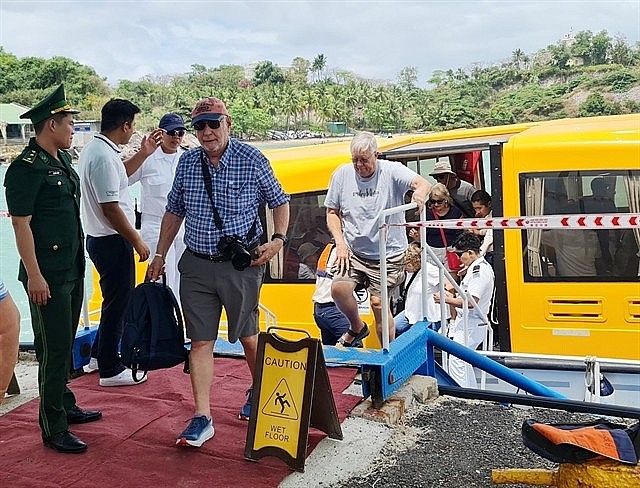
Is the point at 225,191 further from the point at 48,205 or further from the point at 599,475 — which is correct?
the point at 599,475

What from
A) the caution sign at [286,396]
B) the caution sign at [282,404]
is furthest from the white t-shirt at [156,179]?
the caution sign at [282,404]

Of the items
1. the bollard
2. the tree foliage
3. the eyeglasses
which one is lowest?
the bollard

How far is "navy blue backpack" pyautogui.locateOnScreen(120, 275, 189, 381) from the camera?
3.76m

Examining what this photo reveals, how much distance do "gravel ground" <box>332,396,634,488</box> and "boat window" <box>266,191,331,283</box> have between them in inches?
92.8

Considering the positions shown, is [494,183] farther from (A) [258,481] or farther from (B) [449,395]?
(A) [258,481]

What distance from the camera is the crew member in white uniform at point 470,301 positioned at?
232 inches

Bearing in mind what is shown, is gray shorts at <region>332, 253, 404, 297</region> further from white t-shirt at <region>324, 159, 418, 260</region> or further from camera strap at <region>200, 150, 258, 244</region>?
camera strap at <region>200, 150, 258, 244</region>

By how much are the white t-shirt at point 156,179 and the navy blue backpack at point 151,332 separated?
50.0 inches

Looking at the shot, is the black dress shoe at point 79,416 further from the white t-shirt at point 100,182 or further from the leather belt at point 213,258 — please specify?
the leather belt at point 213,258

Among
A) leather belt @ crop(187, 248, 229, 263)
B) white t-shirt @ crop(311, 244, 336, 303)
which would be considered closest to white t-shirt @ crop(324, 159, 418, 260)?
white t-shirt @ crop(311, 244, 336, 303)

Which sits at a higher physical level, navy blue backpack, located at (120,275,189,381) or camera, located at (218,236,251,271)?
camera, located at (218,236,251,271)

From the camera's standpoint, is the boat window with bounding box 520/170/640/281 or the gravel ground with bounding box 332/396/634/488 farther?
the boat window with bounding box 520/170/640/281

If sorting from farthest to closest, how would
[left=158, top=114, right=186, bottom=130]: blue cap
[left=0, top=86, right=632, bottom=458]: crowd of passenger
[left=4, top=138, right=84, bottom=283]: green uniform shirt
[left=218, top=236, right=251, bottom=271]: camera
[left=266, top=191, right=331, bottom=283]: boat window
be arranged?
[left=266, top=191, right=331, bottom=283]: boat window
[left=158, top=114, right=186, bottom=130]: blue cap
[left=218, top=236, right=251, bottom=271]: camera
[left=0, top=86, right=632, bottom=458]: crowd of passenger
[left=4, top=138, right=84, bottom=283]: green uniform shirt

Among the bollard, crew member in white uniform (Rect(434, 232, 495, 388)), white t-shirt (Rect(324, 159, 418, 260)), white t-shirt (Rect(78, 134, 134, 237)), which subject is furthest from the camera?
crew member in white uniform (Rect(434, 232, 495, 388))
